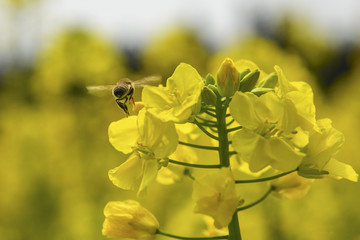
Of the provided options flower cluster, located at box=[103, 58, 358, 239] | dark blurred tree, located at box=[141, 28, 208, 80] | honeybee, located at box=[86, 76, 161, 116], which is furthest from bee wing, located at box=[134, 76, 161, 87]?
dark blurred tree, located at box=[141, 28, 208, 80]

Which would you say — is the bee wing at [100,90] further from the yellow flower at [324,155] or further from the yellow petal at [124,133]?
the yellow flower at [324,155]

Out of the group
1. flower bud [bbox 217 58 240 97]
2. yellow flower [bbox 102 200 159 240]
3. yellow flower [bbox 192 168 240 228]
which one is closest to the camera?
yellow flower [bbox 192 168 240 228]

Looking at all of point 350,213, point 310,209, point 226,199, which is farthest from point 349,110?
point 226,199

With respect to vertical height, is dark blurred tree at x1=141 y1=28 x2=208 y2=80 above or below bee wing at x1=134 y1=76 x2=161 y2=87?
below

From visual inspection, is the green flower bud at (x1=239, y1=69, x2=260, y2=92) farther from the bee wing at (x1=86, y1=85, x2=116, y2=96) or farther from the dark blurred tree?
the dark blurred tree

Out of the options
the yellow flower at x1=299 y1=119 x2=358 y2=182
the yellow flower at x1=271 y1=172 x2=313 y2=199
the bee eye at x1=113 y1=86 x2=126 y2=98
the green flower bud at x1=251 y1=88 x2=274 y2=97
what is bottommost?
the yellow flower at x1=271 y1=172 x2=313 y2=199

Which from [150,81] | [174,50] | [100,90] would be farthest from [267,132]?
[174,50]

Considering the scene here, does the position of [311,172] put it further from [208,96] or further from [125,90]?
[125,90]

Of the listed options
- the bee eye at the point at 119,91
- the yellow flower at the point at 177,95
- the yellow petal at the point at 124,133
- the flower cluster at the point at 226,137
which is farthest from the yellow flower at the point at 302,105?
the bee eye at the point at 119,91
